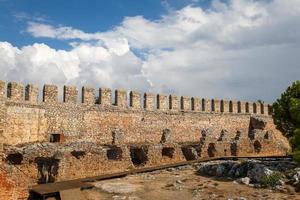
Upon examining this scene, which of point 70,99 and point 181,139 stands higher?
point 70,99

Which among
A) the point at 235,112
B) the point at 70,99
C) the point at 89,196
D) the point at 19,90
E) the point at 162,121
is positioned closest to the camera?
the point at 89,196

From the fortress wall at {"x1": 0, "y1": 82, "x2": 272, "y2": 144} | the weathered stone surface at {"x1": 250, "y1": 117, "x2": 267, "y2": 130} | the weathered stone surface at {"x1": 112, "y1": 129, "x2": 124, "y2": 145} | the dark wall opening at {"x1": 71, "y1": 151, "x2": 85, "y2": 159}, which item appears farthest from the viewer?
the weathered stone surface at {"x1": 250, "y1": 117, "x2": 267, "y2": 130}

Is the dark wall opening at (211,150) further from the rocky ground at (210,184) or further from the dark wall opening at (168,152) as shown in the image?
the rocky ground at (210,184)

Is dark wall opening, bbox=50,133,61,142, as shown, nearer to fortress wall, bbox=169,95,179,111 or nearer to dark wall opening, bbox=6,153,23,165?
dark wall opening, bbox=6,153,23,165

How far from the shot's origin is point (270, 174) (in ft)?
52.1

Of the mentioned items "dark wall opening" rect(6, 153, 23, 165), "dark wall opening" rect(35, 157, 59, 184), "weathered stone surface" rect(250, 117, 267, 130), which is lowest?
"dark wall opening" rect(35, 157, 59, 184)

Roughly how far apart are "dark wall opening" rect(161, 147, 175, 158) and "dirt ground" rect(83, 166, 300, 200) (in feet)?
15.0

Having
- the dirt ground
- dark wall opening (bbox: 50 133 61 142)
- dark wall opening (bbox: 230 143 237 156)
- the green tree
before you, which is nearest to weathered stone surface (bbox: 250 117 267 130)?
dark wall opening (bbox: 230 143 237 156)

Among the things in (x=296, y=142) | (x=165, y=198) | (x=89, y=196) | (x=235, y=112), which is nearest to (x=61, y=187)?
(x=89, y=196)

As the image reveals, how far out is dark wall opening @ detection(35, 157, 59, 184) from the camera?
16.5m

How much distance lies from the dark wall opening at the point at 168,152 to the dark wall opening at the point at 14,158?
26.3 feet

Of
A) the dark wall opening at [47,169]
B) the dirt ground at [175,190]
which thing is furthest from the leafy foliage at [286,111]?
the dark wall opening at [47,169]

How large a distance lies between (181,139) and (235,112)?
5791mm

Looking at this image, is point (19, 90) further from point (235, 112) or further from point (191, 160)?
point (235, 112)
